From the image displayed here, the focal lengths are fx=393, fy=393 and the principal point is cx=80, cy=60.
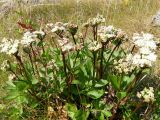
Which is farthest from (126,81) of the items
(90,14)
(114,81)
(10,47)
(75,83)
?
(90,14)

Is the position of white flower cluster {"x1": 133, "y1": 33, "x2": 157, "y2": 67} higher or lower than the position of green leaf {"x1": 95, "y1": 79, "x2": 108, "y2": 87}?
higher

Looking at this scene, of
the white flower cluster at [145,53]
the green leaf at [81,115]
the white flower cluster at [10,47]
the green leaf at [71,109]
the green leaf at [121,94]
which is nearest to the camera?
the white flower cluster at [145,53]

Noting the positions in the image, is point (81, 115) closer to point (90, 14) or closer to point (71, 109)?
point (71, 109)

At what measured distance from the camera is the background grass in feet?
22.5

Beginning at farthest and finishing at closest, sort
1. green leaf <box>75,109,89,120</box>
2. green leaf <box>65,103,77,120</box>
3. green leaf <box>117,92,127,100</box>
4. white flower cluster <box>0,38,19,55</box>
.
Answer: green leaf <box>65,103,77,120</box>
green leaf <box>75,109,89,120</box>
green leaf <box>117,92,127,100</box>
white flower cluster <box>0,38,19,55</box>

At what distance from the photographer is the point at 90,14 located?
819cm

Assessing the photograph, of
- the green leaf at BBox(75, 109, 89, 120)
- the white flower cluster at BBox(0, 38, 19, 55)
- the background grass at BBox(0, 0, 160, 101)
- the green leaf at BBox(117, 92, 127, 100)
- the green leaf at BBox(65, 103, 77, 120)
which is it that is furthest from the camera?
the background grass at BBox(0, 0, 160, 101)

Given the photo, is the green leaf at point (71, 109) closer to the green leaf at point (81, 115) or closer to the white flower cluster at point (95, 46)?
the green leaf at point (81, 115)

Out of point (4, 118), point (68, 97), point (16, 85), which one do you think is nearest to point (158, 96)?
point (68, 97)

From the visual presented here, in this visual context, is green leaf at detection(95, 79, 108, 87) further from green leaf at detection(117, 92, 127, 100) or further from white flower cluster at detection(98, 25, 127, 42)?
white flower cluster at detection(98, 25, 127, 42)

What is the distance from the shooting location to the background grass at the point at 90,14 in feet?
22.5

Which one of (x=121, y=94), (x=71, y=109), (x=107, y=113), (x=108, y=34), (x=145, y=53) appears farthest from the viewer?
(x=71, y=109)

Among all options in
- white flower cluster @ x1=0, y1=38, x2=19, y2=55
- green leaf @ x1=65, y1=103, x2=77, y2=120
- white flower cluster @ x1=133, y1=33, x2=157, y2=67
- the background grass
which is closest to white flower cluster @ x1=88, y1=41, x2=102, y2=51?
white flower cluster @ x1=133, y1=33, x2=157, y2=67

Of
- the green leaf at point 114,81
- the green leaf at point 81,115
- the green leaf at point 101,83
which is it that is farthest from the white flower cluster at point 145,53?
the green leaf at point 81,115
